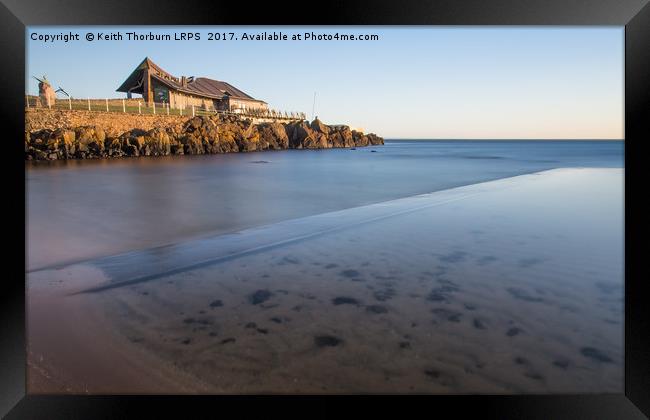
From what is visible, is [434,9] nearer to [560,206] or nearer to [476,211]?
[476,211]

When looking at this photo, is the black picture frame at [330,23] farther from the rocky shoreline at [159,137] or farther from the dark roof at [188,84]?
the dark roof at [188,84]

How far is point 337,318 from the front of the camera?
3.28 meters

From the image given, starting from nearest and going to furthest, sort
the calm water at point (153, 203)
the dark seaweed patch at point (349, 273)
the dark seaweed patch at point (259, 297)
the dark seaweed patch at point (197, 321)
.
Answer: the dark seaweed patch at point (197, 321) → the dark seaweed patch at point (259, 297) → the dark seaweed patch at point (349, 273) → the calm water at point (153, 203)

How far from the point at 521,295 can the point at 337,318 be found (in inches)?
65.2

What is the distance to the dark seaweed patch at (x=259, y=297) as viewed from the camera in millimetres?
3617

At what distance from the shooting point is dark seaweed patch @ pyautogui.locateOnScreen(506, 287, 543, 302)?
3.70 metres

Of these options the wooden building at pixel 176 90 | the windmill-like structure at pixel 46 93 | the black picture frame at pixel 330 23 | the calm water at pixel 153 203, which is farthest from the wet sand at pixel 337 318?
the wooden building at pixel 176 90

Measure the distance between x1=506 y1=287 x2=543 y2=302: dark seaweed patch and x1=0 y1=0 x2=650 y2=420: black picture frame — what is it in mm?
1189

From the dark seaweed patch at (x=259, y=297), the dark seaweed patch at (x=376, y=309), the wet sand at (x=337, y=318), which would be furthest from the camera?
the dark seaweed patch at (x=259, y=297)

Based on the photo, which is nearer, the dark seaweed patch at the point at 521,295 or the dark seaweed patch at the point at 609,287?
the dark seaweed patch at the point at 521,295

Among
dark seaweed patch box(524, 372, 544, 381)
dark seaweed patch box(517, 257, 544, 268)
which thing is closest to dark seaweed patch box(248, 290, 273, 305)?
dark seaweed patch box(524, 372, 544, 381)

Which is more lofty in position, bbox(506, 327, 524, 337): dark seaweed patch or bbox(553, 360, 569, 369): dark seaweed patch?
bbox(506, 327, 524, 337): dark seaweed patch

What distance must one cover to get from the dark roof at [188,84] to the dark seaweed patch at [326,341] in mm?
44909

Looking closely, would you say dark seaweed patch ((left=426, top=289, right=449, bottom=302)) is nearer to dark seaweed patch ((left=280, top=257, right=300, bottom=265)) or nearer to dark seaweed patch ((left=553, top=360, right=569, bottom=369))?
dark seaweed patch ((left=553, top=360, right=569, bottom=369))
